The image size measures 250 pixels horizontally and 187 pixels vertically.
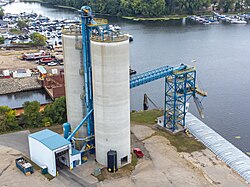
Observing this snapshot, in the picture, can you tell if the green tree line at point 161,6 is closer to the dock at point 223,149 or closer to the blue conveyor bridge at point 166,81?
the blue conveyor bridge at point 166,81

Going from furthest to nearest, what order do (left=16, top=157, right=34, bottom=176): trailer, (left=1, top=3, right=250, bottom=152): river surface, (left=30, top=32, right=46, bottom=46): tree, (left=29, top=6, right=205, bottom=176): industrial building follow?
(left=30, top=32, right=46, bottom=46): tree, (left=1, top=3, right=250, bottom=152): river surface, (left=16, top=157, right=34, bottom=176): trailer, (left=29, top=6, right=205, bottom=176): industrial building

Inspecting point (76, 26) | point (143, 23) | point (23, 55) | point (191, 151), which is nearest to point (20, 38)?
point (23, 55)

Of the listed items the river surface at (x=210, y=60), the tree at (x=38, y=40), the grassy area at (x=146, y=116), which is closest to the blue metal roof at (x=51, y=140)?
the grassy area at (x=146, y=116)

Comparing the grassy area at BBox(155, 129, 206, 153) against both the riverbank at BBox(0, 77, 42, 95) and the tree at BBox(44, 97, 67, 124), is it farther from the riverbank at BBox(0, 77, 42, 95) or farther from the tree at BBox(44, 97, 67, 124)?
the riverbank at BBox(0, 77, 42, 95)

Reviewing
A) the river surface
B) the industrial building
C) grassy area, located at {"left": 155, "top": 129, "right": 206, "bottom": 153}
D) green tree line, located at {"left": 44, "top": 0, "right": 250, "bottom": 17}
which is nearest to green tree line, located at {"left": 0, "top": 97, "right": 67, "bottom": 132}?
the industrial building

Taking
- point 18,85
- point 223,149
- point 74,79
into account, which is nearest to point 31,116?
point 74,79

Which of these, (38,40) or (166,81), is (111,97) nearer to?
(166,81)

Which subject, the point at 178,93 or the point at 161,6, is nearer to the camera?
the point at 178,93
